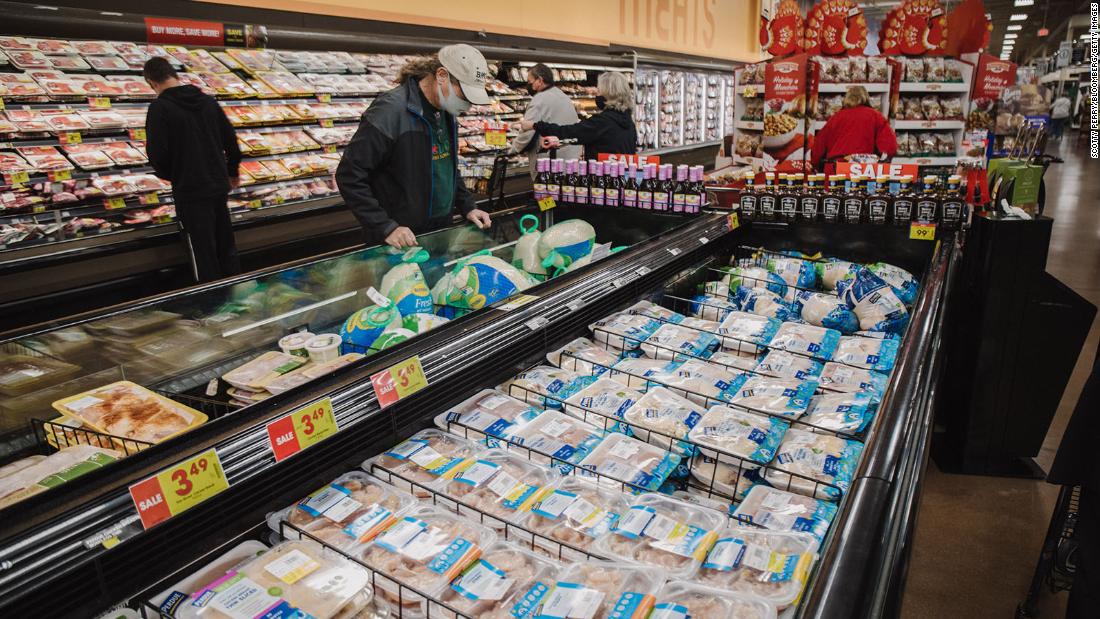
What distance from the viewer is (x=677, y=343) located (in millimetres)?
2207

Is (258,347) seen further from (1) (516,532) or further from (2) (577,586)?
(2) (577,586)

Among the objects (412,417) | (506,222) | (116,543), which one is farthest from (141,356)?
(506,222)

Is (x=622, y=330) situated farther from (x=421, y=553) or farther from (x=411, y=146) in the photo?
(x=411, y=146)

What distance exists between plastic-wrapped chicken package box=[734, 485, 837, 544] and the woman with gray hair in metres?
4.11

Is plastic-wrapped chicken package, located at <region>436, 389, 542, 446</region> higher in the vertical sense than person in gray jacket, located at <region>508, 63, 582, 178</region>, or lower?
lower

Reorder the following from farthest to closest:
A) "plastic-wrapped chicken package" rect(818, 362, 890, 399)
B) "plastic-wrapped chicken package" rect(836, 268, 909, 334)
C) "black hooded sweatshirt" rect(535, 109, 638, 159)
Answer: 1. "black hooded sweatshirt" rect(535, 109, 638, 159)
2. "plastic-wrapped chicken package" rect(836, 268, 909, 334)
3. "plastic-wrapped chicken package" rect(818, 362, 890, 399)

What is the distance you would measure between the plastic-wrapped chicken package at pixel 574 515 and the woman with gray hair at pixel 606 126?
4.13 metres

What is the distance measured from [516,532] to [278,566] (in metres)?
0.44

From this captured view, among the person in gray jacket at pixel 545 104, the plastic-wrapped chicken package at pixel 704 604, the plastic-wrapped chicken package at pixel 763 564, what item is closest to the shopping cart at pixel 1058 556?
the plastic-wrapped chicken package at pixel 763 564

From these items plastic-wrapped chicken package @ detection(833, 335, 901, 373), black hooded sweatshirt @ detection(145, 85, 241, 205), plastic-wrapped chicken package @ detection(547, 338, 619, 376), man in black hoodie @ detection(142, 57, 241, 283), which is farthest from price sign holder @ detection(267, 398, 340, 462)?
black hooded sweatshirt @ detection(145, 85, 241, 205)

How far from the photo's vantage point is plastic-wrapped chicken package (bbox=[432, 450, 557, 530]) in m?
1.37

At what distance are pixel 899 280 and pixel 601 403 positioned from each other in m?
1.73

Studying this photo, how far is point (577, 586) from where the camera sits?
1162 mm

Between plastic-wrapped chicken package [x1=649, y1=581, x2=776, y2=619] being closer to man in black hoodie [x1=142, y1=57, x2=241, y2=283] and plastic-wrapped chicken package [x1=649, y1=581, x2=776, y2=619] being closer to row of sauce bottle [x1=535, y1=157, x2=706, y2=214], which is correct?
row of sauce bottle [x1=535, y1=157, x2=706, y2=214]
